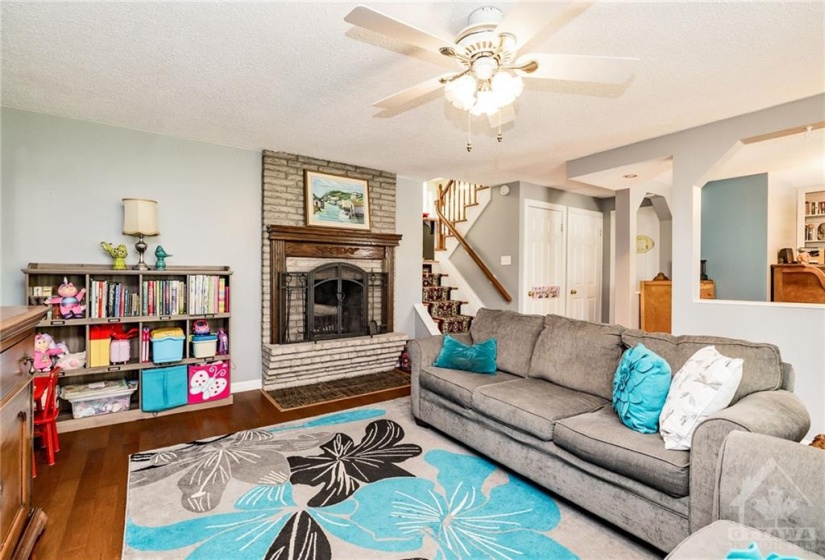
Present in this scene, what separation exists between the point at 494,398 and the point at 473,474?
47cm

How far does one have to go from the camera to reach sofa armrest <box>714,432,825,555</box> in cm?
114

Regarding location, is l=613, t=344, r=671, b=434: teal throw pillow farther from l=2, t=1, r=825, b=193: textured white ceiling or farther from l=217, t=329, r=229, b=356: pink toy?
l=217, t=329, r=229, b=356: pink toy

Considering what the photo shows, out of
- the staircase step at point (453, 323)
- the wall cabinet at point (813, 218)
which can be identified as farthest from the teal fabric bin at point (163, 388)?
the wall cabinet at point (813, 218)

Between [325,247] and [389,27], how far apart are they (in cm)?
314

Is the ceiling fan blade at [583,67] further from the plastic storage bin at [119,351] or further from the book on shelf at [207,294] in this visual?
the plastic storage bin at [119,351]

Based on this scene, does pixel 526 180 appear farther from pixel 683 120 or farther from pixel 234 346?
pixel 234 346

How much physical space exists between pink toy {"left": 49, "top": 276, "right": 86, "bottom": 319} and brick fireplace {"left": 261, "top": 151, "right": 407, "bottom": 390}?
60.0 inches

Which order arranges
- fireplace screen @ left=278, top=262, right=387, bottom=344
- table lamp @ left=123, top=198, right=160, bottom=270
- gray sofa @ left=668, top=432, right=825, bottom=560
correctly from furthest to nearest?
fireplace screen @ left=278, top=262, right=387, bottom=344 < table lamp @ left=123, top=198, right=160, bottom=270 < gray sofa @ left=668, top=432, right=825, bottom=560

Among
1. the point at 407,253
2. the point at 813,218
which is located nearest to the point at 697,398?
the point at 407,253

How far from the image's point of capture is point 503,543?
1774 mm

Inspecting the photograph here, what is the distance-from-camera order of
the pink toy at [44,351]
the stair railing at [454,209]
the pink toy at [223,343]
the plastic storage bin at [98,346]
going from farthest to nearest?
the stair railing at [454,209], the pink toy at [223,343], the plastic storage bin at [98,346], the pink toy at [44,351]

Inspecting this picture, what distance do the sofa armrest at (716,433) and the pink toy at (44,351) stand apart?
406 cm

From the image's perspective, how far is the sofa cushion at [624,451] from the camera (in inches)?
62.8

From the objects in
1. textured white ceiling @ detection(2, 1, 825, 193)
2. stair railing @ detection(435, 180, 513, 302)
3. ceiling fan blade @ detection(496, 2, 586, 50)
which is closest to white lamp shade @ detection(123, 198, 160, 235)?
textured white ceiling @ detection(2, 1, 825, 193)
